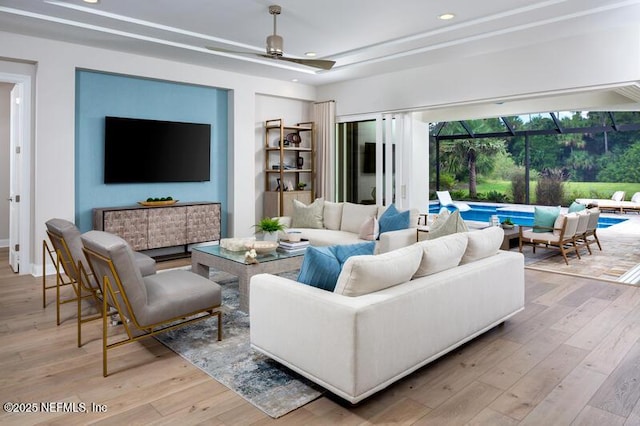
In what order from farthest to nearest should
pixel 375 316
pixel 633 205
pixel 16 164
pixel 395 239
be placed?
1. pixel 633 205
2. pixel 16 164
3. pixel 395 239
4. pixel 375 316

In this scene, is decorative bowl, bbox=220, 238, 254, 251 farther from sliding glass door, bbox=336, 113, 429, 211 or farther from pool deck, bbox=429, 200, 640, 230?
pool deck, bbox=429, 200, 640, 230

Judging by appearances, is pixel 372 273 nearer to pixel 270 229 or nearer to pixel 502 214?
pixel 270 229

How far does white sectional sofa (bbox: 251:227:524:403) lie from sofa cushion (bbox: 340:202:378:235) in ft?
8.66

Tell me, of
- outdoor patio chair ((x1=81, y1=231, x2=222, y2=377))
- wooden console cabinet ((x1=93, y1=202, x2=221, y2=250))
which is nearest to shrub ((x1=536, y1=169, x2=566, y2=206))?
wooden console cabinet ((x1=93, y1=202, x2=221, y2=250))

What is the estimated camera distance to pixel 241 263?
3879 millimetres

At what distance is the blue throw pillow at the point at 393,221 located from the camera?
206 inches

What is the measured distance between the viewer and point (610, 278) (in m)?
5.20

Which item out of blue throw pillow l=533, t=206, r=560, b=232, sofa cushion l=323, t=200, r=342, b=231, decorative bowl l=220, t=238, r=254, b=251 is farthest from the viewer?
blue throw pillow l=533, t=206, r=560, b=232

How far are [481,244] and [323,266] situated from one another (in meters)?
1.32

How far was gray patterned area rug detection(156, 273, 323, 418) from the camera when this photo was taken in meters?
2.43

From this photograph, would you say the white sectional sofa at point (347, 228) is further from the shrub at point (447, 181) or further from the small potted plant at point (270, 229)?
the shrub at point (447, 181)

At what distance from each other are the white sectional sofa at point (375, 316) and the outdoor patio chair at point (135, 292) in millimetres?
451

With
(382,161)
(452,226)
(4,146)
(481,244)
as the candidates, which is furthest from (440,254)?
(4,146)

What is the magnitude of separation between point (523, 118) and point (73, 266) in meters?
12.5
